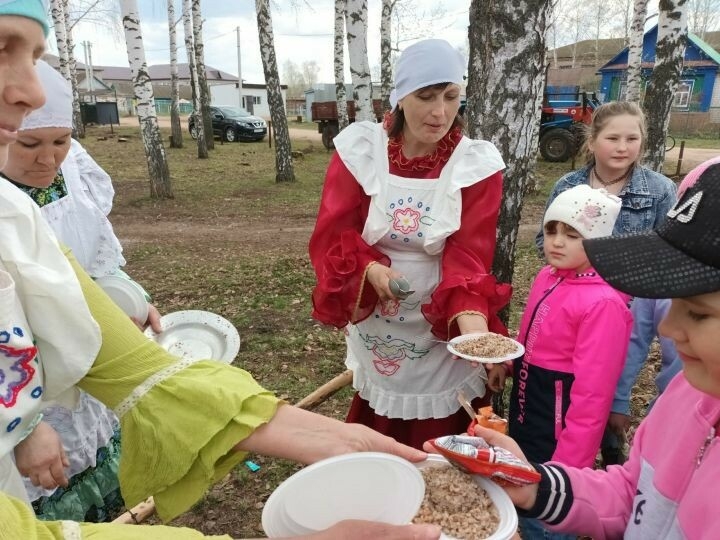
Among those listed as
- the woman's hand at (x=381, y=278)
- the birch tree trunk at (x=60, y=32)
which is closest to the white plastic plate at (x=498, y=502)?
the woman's hand at (x=381, y=278)

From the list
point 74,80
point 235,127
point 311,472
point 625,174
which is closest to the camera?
point 311,472

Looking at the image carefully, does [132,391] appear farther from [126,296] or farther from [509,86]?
[509,86]

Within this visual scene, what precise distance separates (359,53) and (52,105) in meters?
10.1

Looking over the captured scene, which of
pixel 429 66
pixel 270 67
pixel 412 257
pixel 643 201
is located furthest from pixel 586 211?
pixel 270 67

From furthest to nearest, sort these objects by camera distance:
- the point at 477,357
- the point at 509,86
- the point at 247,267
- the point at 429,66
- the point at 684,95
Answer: the point at 684,95 → the point at 247,267 → the point at 509,86 → the point at 429,66 → the point at 477,357

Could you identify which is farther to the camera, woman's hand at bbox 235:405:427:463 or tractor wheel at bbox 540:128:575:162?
tractor wheel at bbox 540:128:575:162

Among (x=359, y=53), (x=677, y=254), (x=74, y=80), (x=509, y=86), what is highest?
(x=74, y=80)

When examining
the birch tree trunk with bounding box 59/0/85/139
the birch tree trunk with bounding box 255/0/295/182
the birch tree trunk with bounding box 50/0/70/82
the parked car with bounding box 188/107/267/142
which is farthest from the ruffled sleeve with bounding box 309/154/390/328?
the parked car with bounding box 188/107/267/142

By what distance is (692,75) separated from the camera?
3203 cm

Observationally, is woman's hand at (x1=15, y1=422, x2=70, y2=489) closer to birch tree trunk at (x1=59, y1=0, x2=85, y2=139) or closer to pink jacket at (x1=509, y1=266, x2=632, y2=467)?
pink jacket at (x1=509, y1=266, x2=632, y2=467)

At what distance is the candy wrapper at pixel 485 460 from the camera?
4.81 feet

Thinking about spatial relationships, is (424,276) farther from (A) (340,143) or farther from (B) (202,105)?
(B) (202,105)

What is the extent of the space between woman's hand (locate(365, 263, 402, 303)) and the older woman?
97 cm

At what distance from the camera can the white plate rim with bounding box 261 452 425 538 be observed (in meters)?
1.29
